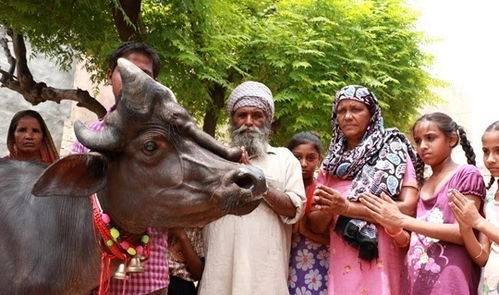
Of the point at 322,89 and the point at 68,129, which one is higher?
the point at 68,129

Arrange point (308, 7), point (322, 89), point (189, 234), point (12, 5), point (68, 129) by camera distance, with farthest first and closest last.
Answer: point (68, 129), point (308, 7), point (322, 89), point (12, 5), point (189, 234)

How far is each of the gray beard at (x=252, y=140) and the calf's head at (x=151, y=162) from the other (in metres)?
1.25

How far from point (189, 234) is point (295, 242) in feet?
2.33

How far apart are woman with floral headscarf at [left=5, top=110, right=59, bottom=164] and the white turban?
157 centimetres

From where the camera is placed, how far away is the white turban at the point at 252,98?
393 centimetres

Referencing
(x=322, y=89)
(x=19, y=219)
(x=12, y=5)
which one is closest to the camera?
(x=19, y=219)

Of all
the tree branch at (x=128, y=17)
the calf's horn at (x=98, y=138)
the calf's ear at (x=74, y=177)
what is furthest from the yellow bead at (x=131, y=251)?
the tree branch at (x=128, y=17)

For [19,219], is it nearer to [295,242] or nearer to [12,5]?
[295,242]

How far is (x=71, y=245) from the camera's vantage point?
270 cm

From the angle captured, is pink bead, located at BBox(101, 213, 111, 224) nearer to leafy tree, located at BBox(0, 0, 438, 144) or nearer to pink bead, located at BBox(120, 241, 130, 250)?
pink bead, located at BBox(120, 241, 130, 250)

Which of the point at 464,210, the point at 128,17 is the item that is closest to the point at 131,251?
the point at 464,210

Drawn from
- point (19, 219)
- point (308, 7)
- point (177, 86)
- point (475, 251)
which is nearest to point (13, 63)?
point (177, 86)

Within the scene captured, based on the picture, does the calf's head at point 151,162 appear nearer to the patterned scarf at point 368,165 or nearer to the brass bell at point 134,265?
the brass bell at point 134,265

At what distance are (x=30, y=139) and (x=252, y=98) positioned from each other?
1860 millimetres
